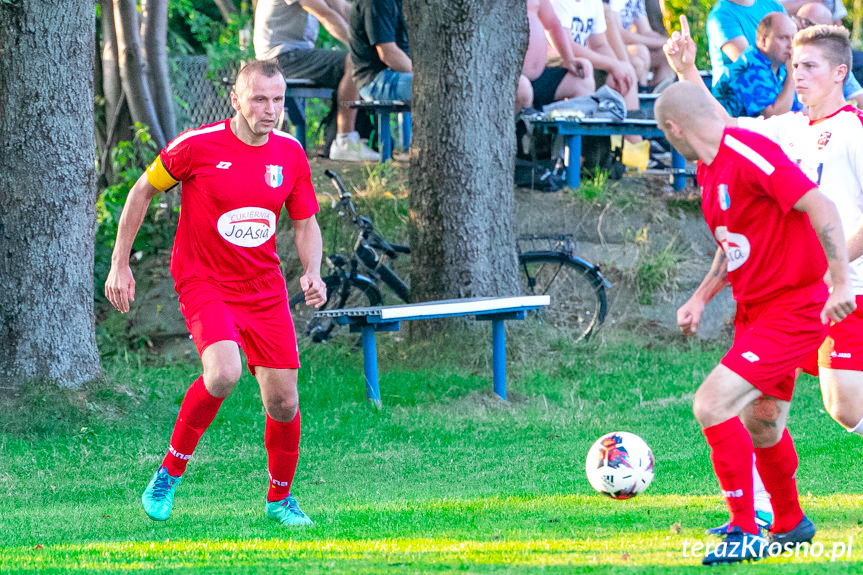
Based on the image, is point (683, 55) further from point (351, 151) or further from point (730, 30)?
point (351, 151)

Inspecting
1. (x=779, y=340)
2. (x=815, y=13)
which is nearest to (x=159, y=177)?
(x=779, y=340)

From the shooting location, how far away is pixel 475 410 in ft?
30.5

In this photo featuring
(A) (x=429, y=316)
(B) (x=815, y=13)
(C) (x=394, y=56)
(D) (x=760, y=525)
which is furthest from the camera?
(C) (x=394, y=56)

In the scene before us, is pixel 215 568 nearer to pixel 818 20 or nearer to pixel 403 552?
pixel 403 552

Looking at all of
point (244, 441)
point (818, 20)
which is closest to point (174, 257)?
point (244, 441)

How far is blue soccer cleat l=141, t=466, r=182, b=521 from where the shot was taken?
5891mm

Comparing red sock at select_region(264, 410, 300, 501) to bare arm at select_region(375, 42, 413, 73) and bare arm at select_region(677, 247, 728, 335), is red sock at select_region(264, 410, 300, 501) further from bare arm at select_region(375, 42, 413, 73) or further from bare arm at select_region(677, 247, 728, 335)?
bare arm at select_region(375, 42, 413, 73)

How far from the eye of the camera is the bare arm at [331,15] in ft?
41.4

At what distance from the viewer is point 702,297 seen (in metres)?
4.95

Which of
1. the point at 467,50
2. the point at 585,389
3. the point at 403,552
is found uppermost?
the point at 467,50

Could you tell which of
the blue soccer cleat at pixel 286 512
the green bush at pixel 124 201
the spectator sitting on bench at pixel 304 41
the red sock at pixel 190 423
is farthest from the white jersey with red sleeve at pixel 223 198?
the green bush at pixel 124 201

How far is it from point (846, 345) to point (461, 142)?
18.2 feet

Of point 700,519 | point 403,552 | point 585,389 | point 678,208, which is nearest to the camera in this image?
point 403,552

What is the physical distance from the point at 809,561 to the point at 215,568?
2.48 m
